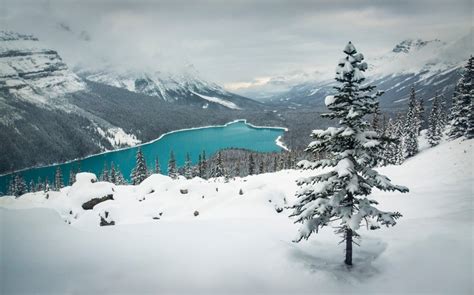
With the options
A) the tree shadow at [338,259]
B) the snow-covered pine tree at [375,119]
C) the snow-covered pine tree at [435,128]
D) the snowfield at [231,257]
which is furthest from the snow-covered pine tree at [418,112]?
the tree shadow at [338,259]

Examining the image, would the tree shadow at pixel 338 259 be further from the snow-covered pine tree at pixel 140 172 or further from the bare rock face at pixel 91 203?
the snow-covered pine tree at pixel 140 172

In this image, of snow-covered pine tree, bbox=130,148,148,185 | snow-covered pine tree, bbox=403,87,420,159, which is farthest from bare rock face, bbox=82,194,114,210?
snow-covered pine tree, bbox=403,87,420,159

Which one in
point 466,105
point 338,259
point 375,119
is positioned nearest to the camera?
point 338,259

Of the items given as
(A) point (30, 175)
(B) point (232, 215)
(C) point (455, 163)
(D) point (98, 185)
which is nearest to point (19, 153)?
(A) point (30, 175)

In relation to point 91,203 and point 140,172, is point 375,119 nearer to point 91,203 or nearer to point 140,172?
point 91,203

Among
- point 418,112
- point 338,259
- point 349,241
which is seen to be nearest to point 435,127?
point 418,112

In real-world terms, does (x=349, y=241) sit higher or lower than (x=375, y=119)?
lower

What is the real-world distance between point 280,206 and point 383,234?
11.6m

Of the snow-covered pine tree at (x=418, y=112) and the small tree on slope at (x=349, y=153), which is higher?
the snow-covered pine tree at (x=418, y=112)

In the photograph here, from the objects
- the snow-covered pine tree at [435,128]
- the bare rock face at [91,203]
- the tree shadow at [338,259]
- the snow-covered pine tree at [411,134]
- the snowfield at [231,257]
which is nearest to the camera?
the snowfield at [231,257]

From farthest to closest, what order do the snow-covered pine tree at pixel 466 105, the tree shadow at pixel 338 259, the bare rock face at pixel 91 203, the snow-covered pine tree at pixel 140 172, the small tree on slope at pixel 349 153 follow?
1. the snow-covered pine tree at pixel 140 172
2. the snow-covered pine tree at pixel 466 105
3. the bare rock face at pixel 91 203
4. the tree shadow at pixel 338 259
5. the small tree on slope at pixel 349 153

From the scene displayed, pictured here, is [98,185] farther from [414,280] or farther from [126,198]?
[414,280]

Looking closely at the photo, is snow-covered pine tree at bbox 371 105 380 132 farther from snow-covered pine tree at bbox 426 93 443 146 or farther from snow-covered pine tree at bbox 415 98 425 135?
snow-covered pine tree at bbox 415 98 425 135

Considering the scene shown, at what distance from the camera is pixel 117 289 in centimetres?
984
